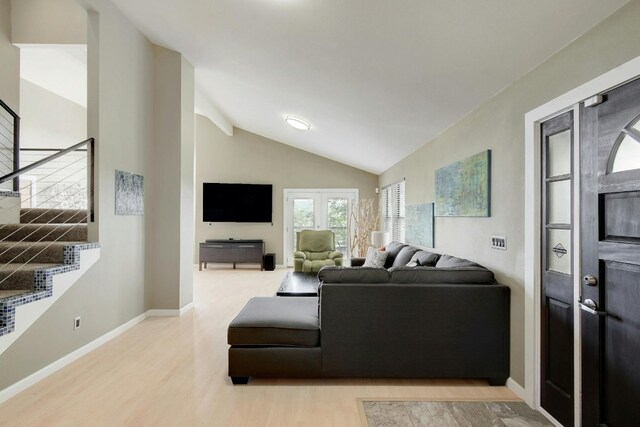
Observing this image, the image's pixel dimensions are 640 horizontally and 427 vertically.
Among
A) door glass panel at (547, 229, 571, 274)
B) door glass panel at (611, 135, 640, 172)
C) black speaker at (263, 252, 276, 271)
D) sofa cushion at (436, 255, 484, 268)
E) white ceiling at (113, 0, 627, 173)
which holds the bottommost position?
black speaker at (263, 252, 276, 271)

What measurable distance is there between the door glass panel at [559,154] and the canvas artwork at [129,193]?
4.00m

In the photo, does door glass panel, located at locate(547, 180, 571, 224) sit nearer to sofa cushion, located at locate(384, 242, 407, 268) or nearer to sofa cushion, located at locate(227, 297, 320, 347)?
sofa cushion, located at locate(227, 297, 320, 347)

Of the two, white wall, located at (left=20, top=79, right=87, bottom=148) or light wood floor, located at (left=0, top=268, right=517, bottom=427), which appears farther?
white wall, located at (left=20, top=79, right=87, bottom=148)

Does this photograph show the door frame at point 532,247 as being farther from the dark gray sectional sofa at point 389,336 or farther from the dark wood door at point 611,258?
the dark wood door at point 611,258

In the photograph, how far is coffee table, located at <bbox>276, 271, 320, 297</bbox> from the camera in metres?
4.40

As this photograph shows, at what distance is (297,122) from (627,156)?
5.28 m

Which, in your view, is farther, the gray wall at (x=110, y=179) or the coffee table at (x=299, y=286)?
the coffee table at (x=299, y=286)

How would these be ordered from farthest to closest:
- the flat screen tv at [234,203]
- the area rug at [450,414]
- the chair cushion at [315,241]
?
the flat screen tv at [234,203] → the chair cushion at [315,241] → the area rug at [450,414]

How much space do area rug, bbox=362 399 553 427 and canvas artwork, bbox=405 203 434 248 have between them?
8.03 ft

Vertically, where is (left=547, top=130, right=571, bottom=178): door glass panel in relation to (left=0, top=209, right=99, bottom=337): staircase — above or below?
above

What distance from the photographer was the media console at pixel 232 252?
9000mm

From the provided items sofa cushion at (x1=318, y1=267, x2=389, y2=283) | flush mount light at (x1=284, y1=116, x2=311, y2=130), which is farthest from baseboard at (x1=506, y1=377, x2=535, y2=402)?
flush mount light at (x1=284, y1=116, x2=311, y2=130)

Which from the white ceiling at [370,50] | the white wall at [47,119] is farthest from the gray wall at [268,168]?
the white ceiling at [370,50]

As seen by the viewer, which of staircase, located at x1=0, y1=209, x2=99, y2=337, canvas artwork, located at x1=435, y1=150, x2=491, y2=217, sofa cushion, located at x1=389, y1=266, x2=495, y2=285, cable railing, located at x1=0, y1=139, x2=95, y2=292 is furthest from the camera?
canvas artwork, located at x1=435, y1=150, x2=491, y2=217
